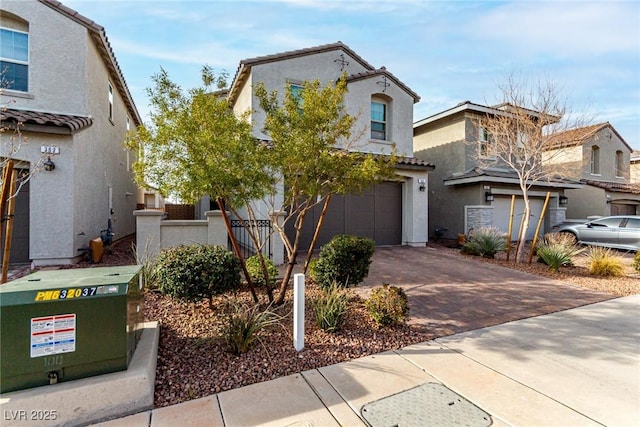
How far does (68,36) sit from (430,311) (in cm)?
1168

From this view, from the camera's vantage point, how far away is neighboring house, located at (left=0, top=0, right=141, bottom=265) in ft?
24.1

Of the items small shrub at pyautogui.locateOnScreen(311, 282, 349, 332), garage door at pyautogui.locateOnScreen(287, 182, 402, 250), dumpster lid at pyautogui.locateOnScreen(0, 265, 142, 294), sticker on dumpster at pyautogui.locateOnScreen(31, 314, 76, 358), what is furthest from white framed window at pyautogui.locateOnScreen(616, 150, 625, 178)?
A: sticker on dumpster at pyautogui.locateOnScreen(31, 314, 76, 358)

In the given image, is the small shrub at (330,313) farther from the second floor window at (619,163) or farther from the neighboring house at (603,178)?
the second floor window at (619,163)

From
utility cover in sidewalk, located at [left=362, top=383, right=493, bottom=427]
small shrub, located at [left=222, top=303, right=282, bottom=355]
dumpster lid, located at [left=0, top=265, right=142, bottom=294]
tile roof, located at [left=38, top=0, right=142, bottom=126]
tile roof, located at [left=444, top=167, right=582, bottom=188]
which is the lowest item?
utility cover in sidewalk, located at [left=362, top=383, right=493, bottom=427]

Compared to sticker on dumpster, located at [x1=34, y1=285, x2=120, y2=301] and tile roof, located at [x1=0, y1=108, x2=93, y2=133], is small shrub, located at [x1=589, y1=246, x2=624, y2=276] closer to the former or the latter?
sticker on dumpster, located at [x1=34, y1=285, x2=120, y2=301]

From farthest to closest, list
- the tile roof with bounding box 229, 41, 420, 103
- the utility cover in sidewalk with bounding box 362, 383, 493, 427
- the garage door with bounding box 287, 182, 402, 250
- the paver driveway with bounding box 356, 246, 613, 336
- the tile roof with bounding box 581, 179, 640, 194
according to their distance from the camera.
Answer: the tile roof with bounding box 581, 179, 640, 194 → the garage door with bounding box 287, 182, 402, 250 → the tile roof with bounding box 229, 41, 420, 103 → the paver driveway with bounding box 356, 246, 613, 336 → the utility cover in sidewalk with bounding box 362, 383, 493, 427

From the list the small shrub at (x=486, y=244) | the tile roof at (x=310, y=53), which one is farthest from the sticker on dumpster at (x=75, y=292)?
the small shrub at (x=486, y=244)

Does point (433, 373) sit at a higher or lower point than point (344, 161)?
lower

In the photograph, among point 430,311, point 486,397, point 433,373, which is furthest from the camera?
point 430,311

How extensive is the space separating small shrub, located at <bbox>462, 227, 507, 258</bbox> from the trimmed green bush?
9.32m

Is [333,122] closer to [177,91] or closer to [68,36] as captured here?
[177,91]

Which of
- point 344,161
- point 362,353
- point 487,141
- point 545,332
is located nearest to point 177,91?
point 344,161

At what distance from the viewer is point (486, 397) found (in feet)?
10.0

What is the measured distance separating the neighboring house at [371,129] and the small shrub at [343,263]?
203 inches
